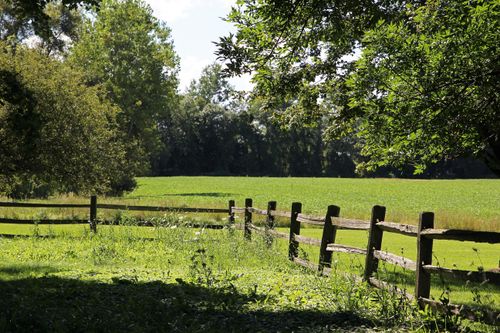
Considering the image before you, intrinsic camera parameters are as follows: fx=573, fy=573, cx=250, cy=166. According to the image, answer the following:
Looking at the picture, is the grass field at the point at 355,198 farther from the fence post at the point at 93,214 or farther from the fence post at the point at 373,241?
the fence post at the point at 373,241

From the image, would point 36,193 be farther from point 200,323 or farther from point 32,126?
point 200,323

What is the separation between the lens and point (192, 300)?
8.88 meters

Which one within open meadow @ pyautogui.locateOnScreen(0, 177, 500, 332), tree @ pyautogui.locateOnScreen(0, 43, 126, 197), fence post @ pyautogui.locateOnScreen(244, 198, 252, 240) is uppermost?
tree @ pyautogui.locateOnScreen(0, 43, 126, 197)

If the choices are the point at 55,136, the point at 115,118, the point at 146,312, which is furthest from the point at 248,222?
the point at 115,118

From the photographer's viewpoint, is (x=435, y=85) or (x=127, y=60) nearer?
(x=435, y=85)

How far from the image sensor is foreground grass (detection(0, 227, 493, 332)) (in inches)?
292

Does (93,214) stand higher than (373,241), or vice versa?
(373,241)

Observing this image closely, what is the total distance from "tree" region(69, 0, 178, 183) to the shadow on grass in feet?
142

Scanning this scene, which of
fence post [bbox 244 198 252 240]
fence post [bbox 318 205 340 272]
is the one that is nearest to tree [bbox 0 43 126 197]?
fence post [bbox 244 198 252 240]

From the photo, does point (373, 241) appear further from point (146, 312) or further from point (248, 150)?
point (248, 150)

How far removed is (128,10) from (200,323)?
51287 mm

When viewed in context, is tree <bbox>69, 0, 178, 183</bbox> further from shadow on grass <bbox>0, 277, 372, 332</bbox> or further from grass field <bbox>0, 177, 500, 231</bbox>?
shadow on grass <bbox>0, 277, 372, 332</bbox>

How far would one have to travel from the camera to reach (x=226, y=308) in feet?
27.6

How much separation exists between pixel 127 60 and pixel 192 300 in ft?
158
